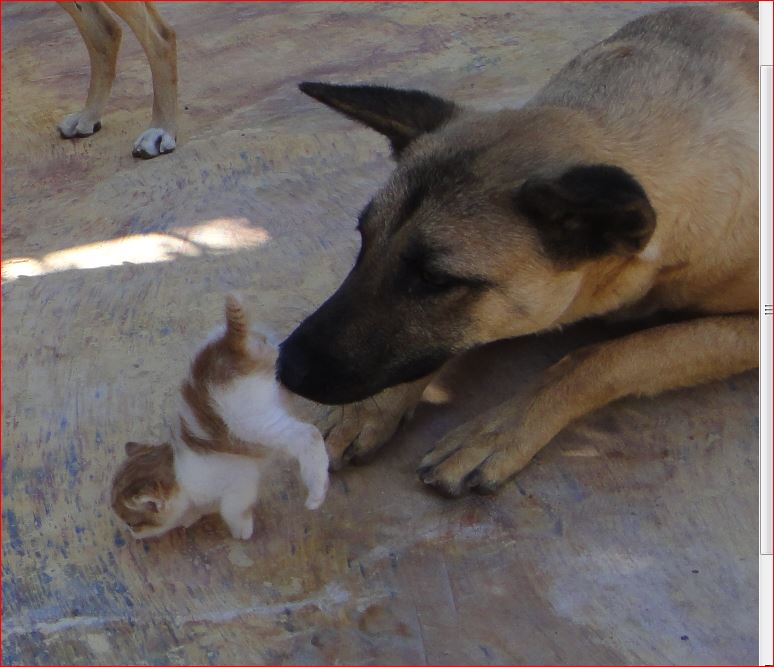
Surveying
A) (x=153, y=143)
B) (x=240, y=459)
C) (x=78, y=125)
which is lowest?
(x=78, y=125)

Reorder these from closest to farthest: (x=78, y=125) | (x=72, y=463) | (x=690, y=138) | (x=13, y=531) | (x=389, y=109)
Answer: (x=13, y=531) → (x=690, y=138) → (x=72, y=463) → (x=389, y=109) → (x=78, y=125)

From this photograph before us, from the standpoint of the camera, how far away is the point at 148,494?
9.89 ft

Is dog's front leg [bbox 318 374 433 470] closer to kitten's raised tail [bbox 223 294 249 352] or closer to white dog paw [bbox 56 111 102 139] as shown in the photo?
kitten's raised tail [bbox 223 294 249 352]

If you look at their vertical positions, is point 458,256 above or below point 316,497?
above

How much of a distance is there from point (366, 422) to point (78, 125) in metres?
4.16

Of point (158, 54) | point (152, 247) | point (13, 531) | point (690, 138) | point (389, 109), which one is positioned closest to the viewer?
point (13, 531)

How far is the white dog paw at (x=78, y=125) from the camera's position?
6719mm

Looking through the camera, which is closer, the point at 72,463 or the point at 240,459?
the point at 240,459

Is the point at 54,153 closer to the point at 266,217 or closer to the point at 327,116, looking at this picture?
the point at 327,116

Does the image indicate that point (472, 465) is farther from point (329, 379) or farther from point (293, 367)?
point (293, 367)

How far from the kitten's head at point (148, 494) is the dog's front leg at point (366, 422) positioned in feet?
1.89

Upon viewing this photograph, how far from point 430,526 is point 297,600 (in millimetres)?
489

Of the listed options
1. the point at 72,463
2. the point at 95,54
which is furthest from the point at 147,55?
the point at 72,463

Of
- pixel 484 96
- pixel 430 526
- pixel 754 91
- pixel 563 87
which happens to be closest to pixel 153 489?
pixel 430 526
